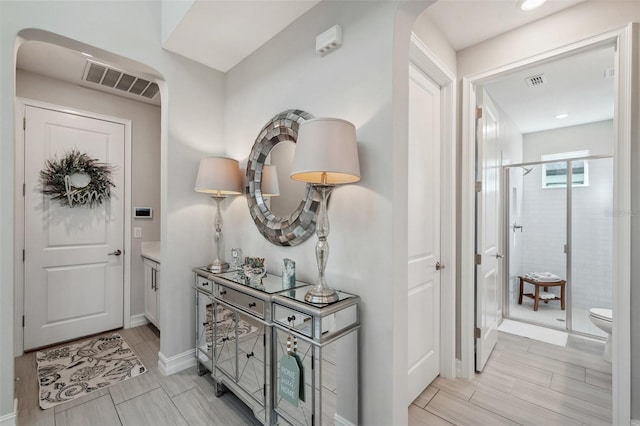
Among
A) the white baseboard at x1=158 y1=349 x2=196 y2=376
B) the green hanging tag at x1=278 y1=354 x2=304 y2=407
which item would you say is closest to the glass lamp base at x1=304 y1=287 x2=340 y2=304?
the green hanging tag at x1=278 y1=354 x2=304 y2=407

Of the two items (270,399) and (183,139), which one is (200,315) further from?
(183,139)

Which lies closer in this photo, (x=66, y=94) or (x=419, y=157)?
(x=419, y=157)

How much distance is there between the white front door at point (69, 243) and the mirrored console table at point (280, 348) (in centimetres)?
181

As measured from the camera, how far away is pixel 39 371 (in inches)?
92.7

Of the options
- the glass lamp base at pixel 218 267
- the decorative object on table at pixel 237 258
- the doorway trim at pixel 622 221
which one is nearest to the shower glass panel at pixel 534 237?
the doorway trim at pixel 622 221

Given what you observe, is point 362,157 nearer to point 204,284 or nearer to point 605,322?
point 204,284

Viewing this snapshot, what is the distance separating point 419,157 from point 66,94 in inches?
138

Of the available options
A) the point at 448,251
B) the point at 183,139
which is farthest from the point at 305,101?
the point at 448,251

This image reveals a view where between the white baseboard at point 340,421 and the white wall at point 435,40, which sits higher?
the white wall at point 435,40

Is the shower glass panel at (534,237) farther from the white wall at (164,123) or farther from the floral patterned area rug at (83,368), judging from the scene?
the floral patterned area rug at (83,368)

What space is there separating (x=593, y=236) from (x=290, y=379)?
4.28 metres

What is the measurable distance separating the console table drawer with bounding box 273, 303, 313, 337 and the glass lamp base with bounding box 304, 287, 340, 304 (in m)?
0.08

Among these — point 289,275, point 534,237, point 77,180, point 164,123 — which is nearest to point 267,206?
point 289,275

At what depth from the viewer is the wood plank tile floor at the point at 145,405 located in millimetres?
1811
